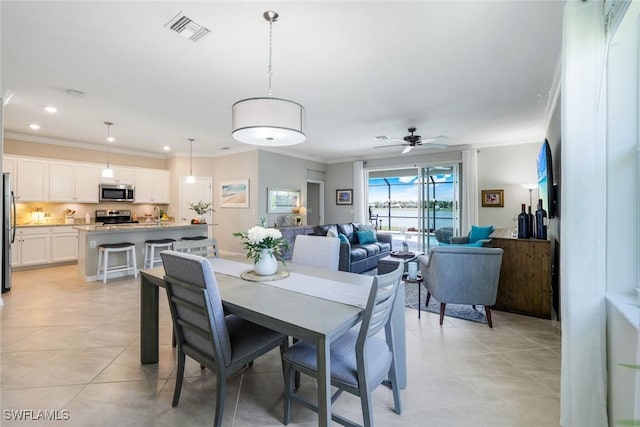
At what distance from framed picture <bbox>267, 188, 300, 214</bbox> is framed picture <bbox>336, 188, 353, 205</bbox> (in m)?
1.37

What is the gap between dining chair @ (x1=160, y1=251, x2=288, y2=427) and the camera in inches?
61.4

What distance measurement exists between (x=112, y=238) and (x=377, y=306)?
→ 5373 millimetres

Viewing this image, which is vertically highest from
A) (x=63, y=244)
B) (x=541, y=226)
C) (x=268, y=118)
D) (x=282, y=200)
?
(x=268, y=118)

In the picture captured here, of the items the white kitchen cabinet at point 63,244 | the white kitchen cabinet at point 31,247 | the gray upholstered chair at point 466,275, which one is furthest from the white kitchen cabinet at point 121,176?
the gray upholstered chair at point 466,275

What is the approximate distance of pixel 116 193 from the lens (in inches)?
264

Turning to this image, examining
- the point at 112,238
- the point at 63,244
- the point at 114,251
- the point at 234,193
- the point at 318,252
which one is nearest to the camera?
the point at 318,252

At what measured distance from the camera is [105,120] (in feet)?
15.5

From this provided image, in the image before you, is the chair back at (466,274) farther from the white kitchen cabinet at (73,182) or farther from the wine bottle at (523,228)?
the white kitchen cabinet at (73,182)

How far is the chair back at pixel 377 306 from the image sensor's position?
4.63 feet

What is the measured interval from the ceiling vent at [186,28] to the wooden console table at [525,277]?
3861mm

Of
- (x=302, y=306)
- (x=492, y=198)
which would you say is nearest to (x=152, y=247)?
(x=302, y=306)

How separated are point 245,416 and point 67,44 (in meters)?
3.35

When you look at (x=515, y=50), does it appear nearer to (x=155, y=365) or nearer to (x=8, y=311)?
(x=155, y=365)

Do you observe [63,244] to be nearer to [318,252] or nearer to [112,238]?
[112,238]
